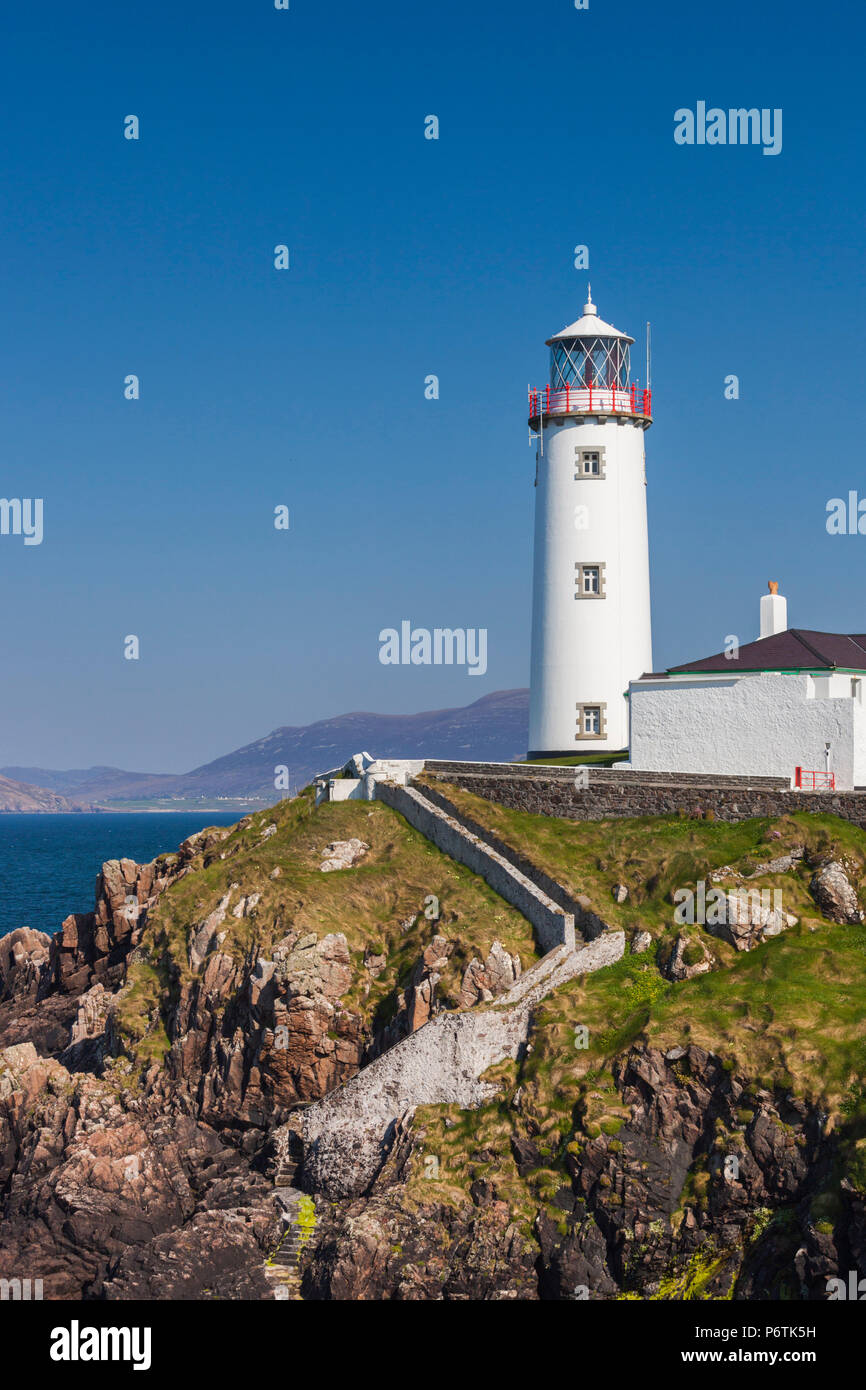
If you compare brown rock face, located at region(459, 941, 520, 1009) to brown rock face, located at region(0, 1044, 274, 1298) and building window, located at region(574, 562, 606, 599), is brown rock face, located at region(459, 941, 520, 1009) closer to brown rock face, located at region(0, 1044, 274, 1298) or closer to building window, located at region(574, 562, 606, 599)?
brown rock face, located at region(0, 1044, 274, 1298)

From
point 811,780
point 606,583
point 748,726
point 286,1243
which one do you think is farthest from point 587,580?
point 286,1243

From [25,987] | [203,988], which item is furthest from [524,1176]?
[25,987]

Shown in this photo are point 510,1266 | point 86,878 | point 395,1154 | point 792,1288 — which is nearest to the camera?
point 792,1288

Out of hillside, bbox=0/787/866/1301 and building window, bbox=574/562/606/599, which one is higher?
building window, bbox=574/562/606/599

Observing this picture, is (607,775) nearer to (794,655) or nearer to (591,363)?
(794,655)

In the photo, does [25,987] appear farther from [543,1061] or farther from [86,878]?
[86,878]

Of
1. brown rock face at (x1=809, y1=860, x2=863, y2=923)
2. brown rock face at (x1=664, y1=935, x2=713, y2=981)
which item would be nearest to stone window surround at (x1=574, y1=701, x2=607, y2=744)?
brown rock face at (x1=809, y1=860, x2=863, y2=923)

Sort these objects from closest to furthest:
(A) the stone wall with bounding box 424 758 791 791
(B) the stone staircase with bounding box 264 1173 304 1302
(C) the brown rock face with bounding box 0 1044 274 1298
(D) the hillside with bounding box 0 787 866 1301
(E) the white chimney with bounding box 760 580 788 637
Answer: (D) the hillside with bounding box 0 787 866 1301 → (B) the stone staircase with bounding box 264 1173 304 1302 → (C) the brown rock face with bounding box 0 1044 274 1298 → (A) the stone wall with bounding box 424 758 791 791 → (E) the white chimney with bounding box 760 580 788 637

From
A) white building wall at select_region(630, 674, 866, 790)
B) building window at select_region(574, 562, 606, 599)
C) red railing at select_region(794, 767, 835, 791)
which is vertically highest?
building window at select_region(574, 562, 606, 599)

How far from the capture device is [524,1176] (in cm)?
3114

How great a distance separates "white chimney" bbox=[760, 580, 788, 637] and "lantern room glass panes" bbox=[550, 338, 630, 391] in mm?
9778

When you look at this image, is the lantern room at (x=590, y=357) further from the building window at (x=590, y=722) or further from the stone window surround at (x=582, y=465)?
the building window at (x=590, y=722)

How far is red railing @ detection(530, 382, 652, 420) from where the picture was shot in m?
51.5
